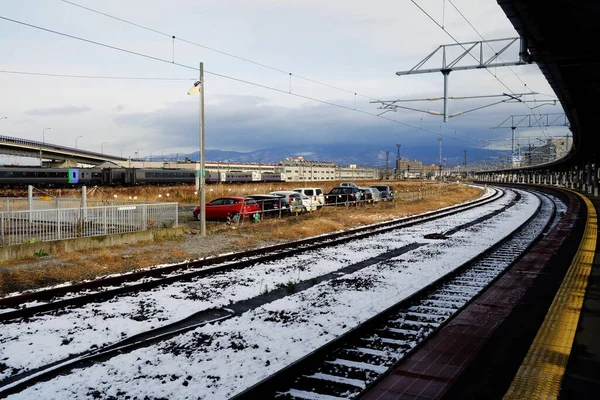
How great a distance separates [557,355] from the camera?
6.30 m

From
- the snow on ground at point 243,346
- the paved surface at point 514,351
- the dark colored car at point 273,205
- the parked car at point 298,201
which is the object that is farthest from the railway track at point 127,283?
the parked car at point 298,201

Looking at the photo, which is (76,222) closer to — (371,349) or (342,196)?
(371,349)

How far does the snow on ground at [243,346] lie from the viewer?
5.80 meters

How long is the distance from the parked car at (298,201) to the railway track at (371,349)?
58.2 ft

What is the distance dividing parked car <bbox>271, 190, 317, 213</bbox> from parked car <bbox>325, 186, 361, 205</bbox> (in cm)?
435

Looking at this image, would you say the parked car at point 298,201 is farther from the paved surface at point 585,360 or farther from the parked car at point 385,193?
the paved surface at point 585,360

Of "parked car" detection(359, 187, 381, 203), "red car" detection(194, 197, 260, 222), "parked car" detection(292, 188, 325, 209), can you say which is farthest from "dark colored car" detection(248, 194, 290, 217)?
"parked car" detection(359, 187, 381, 203)

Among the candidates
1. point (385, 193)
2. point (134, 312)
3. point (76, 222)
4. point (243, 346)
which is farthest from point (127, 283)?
point (385, 193)

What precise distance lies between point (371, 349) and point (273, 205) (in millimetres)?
21331

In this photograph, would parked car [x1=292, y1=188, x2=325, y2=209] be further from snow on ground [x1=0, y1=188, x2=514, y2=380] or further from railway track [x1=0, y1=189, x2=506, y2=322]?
snow on ground [x1=0, y1=188, x2=514, y2=380]

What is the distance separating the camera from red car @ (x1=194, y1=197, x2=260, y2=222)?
971 inches

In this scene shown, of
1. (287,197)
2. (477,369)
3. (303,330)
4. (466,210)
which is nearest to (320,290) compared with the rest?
(303,330)

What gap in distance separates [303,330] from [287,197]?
2160 centimetres

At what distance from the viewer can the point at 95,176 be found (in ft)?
186
